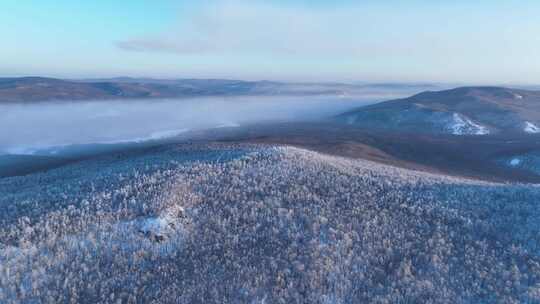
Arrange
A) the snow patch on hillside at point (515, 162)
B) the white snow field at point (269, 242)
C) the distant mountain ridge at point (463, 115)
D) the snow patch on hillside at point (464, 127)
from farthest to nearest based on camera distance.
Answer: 1. the distant mountain ridge at point (463, 115)
2. the snow patch on hillside at point (464, 127)
3. the snow patch on hillside at point (515, 162)
4. the white snow field at point (269, 242)

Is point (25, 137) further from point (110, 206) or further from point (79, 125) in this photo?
point (110, 206)

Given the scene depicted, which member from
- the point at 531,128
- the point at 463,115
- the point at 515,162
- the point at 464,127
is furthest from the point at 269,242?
the point at 463,115

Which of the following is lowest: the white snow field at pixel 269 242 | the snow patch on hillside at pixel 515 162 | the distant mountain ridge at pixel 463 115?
the snow patch on hillside at pixel 515 162

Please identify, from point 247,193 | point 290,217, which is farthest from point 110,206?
point 290,217

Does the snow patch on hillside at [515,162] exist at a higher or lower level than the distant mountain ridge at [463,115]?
lower

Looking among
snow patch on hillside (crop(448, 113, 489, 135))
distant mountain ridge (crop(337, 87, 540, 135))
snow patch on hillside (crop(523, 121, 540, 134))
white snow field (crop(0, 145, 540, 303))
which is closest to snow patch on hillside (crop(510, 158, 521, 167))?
white snow field (crop(0, 145, 540, 303))

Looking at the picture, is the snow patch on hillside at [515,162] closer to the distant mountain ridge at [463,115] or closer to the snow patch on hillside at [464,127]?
the snow patch on hillside at [464,127]

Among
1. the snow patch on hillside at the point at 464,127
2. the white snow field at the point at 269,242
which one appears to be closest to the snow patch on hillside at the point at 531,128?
the snow patch on hillside at the point at 464,127
